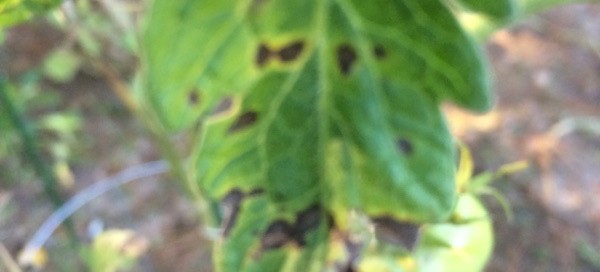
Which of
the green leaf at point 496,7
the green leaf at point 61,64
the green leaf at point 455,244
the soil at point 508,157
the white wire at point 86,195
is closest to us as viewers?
the green leaf at point 496,7

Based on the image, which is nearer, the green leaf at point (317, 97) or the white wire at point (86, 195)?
the green leaf at point (317, 97)

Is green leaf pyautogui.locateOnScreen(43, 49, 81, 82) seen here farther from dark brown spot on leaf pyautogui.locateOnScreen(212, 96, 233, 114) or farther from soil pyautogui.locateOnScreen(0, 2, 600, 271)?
dark brown spot on leaf pyautogui.locateOnScreen(212, 96, 233, 114)

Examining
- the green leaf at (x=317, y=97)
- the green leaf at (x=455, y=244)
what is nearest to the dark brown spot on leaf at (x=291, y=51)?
the green leaf at (x=317, y=97)

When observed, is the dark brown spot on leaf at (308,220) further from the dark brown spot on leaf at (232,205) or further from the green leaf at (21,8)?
the green leaf at (21,8)

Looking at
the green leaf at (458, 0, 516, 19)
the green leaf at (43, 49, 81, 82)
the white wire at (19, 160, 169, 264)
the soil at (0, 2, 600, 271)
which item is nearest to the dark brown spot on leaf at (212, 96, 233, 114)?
the green leaf at (458, 0, 516, 19)

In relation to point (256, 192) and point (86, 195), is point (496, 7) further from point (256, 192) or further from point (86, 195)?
point (86, 195)

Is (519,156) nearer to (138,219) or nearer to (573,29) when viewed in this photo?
(573,29)
